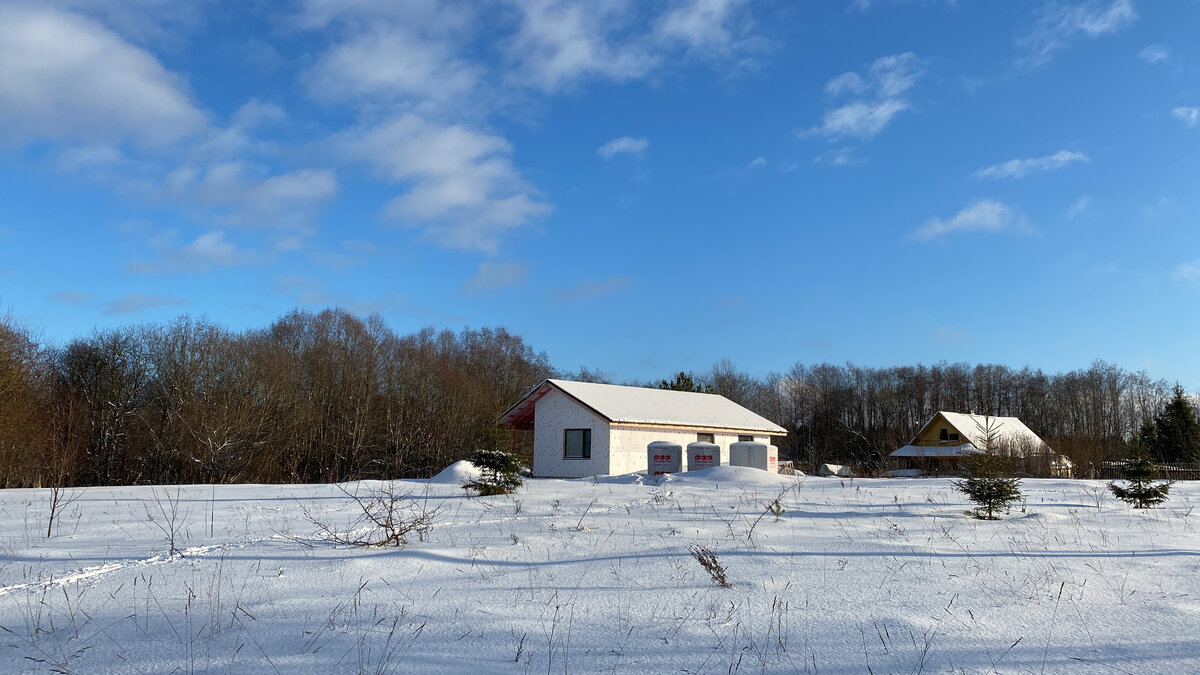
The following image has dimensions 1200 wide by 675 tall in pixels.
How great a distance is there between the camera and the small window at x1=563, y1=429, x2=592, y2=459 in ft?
102

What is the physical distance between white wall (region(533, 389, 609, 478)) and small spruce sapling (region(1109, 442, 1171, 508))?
19602mm

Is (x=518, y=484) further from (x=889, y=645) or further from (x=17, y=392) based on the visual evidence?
(x=17, y=392)

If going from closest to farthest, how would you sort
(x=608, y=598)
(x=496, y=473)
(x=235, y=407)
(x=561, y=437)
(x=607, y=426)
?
1. (x=608, y=598)
2. (x=496, y=473)
3. (x=607, y=426)
4. (x=561, y=437)
5. (x=235, y=407)

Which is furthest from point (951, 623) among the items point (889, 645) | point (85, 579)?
point (85, 579)

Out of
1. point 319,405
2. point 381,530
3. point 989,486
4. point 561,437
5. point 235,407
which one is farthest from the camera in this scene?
point 319,405

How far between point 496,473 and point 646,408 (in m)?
19.4

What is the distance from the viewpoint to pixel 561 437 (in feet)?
106

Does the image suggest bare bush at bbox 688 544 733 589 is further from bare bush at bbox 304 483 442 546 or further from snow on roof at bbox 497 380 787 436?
snow on roof at bbox 497 380 787 436

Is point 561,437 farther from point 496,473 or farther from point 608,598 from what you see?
point 608,598

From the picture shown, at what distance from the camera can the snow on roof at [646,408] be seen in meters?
31.4

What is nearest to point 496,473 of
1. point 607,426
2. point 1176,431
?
point 607,426

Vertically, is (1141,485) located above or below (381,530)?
above

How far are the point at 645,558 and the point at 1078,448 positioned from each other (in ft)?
114

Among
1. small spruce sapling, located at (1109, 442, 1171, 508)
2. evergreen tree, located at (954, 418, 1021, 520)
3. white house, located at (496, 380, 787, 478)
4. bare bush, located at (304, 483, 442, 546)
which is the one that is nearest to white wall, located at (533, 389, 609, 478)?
white house, located at (496, 380, 787, 478)
